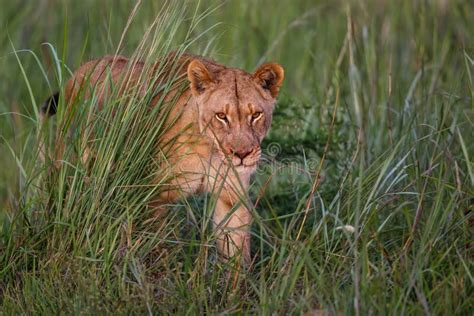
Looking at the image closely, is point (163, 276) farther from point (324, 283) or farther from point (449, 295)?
point (449, 295)

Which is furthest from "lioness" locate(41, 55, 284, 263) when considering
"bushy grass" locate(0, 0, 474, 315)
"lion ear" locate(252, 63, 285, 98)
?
"bushy grass" locate(0, 0, 474, 315)

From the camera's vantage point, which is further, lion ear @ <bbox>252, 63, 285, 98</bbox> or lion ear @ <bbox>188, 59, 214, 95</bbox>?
lion ear @ <bbox>252, 63, 285, 98</bbox>

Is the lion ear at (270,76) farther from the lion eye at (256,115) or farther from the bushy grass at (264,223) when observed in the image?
the bushy grass at (264,223)

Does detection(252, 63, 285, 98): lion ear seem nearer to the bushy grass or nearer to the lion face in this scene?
the lion face

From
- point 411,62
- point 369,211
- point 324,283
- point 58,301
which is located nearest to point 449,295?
point 324,283

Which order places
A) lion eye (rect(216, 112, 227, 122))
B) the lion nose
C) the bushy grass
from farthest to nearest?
lion eye (rect(216, 112, 227, 122))
the lion nose
the bushy grass

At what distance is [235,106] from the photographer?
203 inches

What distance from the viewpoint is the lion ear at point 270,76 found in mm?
5348

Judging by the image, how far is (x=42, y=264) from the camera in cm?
482

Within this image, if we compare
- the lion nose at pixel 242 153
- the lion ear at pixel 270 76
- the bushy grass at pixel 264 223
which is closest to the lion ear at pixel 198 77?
the bushy grass at pixel 264 223

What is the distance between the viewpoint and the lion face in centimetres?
506

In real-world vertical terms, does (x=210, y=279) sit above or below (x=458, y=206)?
below

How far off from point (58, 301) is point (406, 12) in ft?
15.2

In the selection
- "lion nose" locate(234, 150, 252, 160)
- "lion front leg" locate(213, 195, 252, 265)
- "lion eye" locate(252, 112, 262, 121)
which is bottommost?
"lion front leg" locate(213, 195, 252, 265)
